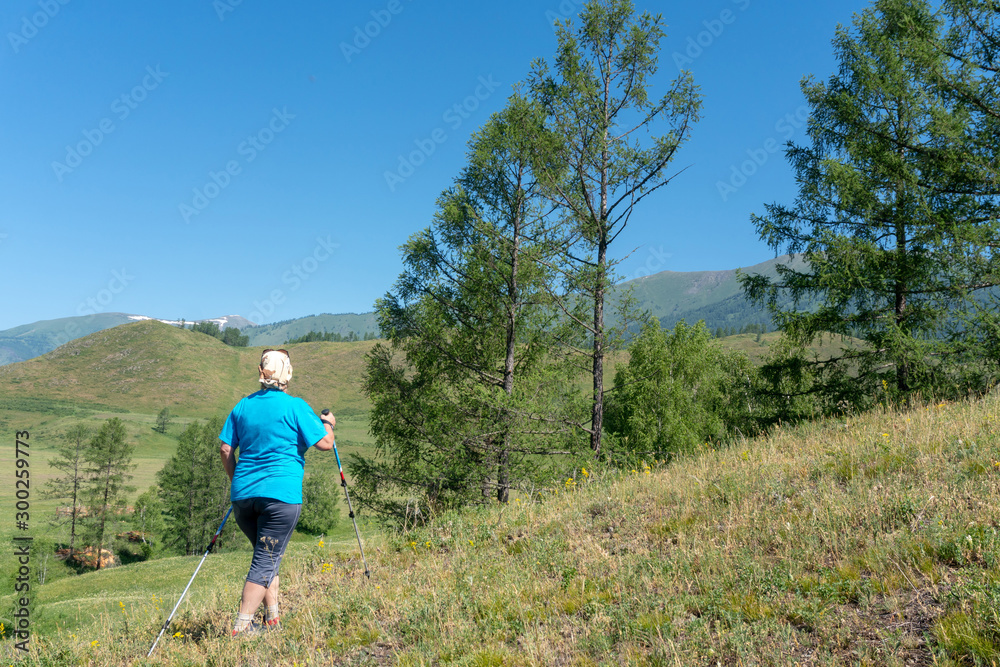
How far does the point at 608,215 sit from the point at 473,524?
6.99 metres

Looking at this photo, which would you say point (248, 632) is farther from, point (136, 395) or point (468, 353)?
point (136, 395)

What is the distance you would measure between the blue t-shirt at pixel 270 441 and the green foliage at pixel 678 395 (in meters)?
19.3

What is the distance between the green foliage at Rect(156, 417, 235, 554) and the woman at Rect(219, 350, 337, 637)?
168 ft

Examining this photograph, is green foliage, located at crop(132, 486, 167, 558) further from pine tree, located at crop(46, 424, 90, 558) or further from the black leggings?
the black leggings

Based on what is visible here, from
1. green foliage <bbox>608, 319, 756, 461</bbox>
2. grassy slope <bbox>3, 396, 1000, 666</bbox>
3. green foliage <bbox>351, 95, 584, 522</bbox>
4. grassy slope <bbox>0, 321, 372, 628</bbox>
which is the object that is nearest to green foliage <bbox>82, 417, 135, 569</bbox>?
green foliage <bbox>351, 95, 584, 522</bbox>

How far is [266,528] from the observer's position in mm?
4398

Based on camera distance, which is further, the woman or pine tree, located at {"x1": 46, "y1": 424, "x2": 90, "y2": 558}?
pine tree, located at {"x1": 46, "y1": 424, "x2": 90, "y2": 558}

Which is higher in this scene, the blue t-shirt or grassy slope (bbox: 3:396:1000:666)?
the blue t-shirt

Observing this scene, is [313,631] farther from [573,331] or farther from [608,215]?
[573,331]

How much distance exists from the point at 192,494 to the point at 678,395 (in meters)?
45.7

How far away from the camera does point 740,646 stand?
309 centimetres

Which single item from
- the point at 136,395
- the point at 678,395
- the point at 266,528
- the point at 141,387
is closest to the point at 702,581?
the point at 266,528

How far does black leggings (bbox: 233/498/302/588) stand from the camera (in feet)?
14.3

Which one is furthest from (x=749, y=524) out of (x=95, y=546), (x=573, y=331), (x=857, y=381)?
(x=95, y=546)
